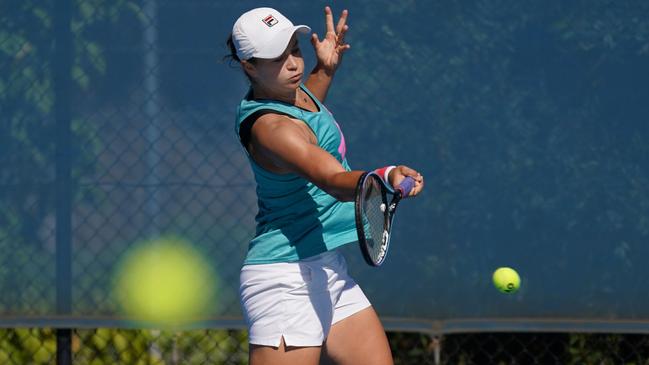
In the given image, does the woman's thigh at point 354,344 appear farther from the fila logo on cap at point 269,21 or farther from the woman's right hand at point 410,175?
the fila logo on cap at point 269,21

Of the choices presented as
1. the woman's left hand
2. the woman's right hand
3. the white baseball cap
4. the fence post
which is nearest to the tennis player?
the white baseball cap

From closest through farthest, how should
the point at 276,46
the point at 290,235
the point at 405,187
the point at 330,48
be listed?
1. the point at 405,187
2. the point at 276,46
3. the point at 290,235
4. the point at 330,48

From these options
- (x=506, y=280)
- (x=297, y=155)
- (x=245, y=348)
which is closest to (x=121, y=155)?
(x=245, y=348)

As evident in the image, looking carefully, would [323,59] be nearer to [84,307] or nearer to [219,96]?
[219,96]

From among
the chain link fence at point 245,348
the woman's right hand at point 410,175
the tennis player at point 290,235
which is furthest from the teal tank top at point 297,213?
the chain link fence at point 245,348

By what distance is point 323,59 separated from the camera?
431 centimetres

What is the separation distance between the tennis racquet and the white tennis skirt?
23 cm

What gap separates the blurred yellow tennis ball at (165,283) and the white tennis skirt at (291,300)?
5.06 ft

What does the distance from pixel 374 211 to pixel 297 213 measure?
357 mm

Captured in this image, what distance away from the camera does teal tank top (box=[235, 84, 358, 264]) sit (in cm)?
367

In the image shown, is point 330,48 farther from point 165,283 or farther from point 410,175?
point 165,283

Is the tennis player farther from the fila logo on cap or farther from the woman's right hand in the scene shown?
the woman's right hand

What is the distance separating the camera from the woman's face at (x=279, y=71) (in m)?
3.64

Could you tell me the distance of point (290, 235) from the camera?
3711 millimetres
